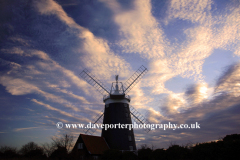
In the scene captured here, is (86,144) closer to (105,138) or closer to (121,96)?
(105,138)

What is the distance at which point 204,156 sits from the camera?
55.8 ft

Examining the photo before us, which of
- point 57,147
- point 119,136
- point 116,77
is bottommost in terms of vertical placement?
point 57,147

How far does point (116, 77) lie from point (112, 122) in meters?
10.2

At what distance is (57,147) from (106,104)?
1173cm

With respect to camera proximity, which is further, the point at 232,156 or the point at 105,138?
the point at 105,138

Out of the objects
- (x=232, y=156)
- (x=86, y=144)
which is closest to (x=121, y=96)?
(x=86, y=144)

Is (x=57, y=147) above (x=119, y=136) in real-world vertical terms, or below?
below

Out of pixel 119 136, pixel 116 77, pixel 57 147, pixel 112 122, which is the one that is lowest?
pixel 57 147

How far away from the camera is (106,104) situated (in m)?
34.9

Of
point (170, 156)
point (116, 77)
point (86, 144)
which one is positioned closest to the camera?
point (170, 156)

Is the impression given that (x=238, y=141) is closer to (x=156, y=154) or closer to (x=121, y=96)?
(x=156, y=154)

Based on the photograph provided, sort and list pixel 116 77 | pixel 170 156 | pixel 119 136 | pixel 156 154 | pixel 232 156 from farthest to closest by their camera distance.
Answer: pixel 116 77 → pixel 119 136 → pixel 156 154 → pixel 170 156 → pixel 232 156

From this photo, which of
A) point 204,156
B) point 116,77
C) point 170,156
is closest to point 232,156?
point 204,156

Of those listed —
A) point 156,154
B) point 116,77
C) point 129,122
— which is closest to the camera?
Result: point 156,154
